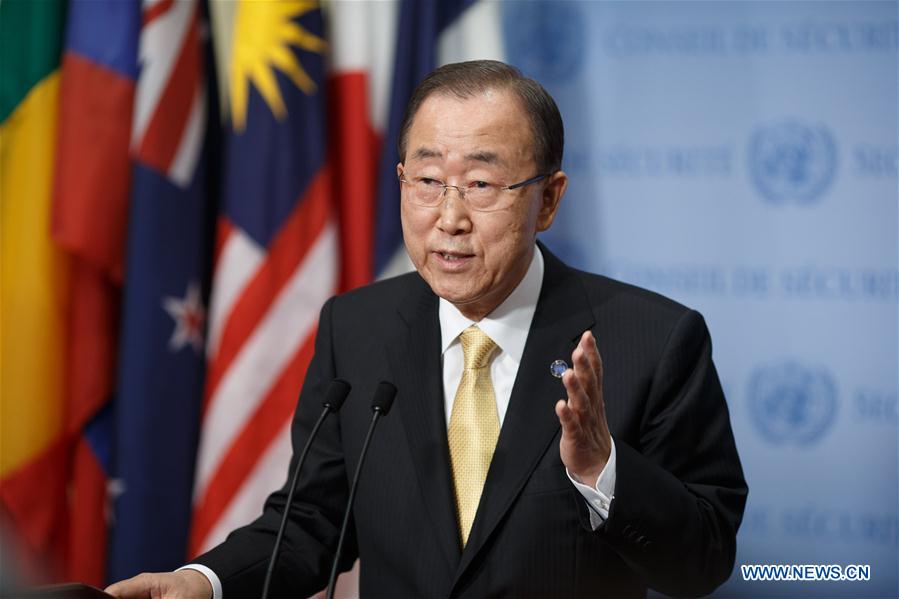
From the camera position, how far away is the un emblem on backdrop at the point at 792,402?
329cm

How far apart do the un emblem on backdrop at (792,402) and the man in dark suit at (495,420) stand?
5.31 feet

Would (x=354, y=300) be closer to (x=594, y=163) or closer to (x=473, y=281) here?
(x=473, y=281)

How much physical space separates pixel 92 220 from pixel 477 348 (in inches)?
72.7

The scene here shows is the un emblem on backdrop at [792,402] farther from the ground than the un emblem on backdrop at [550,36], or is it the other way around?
the un emblem on backdrop at [550,36]

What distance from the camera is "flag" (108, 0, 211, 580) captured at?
3.15 meters

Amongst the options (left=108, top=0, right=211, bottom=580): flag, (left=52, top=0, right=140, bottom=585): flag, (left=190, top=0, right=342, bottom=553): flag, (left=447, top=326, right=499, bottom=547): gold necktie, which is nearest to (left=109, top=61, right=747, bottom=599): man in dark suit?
(left=447, top=326, right=499, bottom=547): gold necktie

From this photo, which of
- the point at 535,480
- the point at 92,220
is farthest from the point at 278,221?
the point at 535,480

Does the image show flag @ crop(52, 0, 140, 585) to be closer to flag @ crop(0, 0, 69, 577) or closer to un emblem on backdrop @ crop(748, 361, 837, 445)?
flag @ crop(0, 0, 69, 577)

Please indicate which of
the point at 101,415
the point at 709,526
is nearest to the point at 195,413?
the point at 101,415

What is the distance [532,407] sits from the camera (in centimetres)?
171

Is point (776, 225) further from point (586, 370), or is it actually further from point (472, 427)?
point (586, 370)

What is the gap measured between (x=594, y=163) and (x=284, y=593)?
82.5 inches

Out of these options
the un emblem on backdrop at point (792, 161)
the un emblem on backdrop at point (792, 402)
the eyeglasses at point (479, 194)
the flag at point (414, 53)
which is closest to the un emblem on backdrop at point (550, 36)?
the flag at point (414, 53)

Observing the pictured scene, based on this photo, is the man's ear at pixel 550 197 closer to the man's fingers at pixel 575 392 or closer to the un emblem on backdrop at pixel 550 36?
the man's fingers at pixel 575 392
